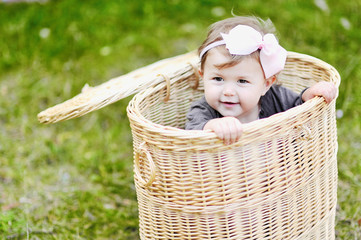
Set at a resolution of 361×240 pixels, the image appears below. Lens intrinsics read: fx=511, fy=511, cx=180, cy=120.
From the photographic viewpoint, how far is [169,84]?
225 centimetres

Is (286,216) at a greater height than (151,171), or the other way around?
(151,171)

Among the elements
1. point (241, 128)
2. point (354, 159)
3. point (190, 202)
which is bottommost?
point (354, 159)

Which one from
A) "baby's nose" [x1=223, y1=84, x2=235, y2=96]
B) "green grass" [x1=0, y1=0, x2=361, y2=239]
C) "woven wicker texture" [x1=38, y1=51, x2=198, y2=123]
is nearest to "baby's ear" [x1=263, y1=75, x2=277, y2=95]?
"baby's nose" [x1=223, y1=84, x2=235, y2=96]

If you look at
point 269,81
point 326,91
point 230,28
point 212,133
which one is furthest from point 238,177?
point 230,28

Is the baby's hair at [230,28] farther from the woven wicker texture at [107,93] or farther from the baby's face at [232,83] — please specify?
the woven wicker texture at [107,93]

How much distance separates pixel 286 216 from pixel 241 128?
0.42 meters

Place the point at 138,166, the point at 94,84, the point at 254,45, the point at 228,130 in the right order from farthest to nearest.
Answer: the point at 94,84
the point at 254,45
the point at 138,166
the point at 228,130

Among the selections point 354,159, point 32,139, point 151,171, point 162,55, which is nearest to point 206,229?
point 151,171

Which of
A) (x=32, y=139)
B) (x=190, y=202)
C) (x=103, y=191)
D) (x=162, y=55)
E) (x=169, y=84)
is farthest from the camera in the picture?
(x=162, y=55)

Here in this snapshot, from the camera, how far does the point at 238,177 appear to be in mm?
1654

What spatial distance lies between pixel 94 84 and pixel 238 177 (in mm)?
2205

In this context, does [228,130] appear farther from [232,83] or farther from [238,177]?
[232,83]

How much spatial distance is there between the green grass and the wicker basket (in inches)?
25.3

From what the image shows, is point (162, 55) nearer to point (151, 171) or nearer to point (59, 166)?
point (59, 166)
